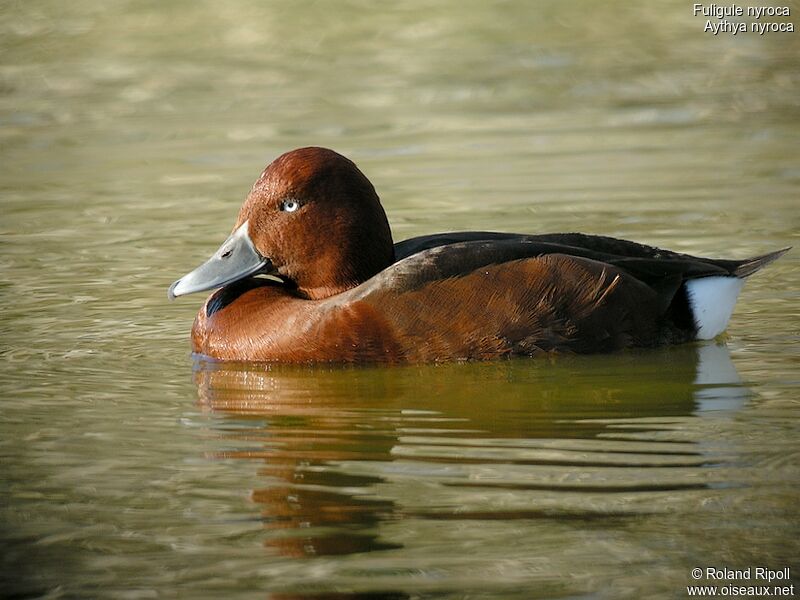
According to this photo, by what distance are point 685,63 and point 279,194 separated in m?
8.33

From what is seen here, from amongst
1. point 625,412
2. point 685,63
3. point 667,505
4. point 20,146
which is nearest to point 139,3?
point 20,146

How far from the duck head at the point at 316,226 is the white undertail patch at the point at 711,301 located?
1.41 m

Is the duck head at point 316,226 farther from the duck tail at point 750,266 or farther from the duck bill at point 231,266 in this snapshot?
the duck tail at point 750,266

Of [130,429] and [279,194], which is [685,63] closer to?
[279,194]

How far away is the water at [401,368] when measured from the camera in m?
4.68

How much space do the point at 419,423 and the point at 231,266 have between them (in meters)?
1.56

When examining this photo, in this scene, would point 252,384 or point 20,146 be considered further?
point 20,146

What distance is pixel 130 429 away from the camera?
6.06 metres

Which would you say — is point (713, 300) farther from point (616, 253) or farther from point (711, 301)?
point (616, 253)

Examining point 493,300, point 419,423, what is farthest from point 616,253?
point 419,423

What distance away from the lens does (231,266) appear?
7152 mm

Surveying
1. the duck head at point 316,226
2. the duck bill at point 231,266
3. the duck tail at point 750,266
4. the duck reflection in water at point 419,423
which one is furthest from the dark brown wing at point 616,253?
the duck bill at point 231,266

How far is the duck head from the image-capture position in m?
7.00

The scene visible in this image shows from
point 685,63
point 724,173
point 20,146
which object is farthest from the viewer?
point 685,63
